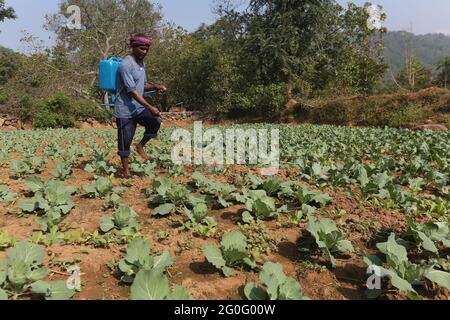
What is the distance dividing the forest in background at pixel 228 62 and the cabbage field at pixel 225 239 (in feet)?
65.9

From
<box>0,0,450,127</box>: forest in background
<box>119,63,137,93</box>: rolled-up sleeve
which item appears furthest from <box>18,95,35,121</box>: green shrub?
<box>119,63,137,93</box>: rolled-up sleeve

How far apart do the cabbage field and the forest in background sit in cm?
2010

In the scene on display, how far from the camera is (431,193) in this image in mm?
5090

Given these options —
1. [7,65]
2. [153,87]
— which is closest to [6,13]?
[7,65]

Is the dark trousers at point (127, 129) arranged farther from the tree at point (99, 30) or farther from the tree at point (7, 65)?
the tree at point (7, 65)

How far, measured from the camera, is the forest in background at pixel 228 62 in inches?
979

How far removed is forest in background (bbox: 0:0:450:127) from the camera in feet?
81.6

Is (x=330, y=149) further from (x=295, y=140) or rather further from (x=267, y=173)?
(x=267, y=173)

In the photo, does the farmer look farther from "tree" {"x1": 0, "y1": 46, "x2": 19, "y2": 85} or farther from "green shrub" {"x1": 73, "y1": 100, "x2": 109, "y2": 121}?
"tree" {"x1": 0, "y1": 46, "x2": 19, "y2": 85}

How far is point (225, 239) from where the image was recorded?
2.90 meters

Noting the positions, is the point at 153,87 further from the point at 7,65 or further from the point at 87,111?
the point at 7,65

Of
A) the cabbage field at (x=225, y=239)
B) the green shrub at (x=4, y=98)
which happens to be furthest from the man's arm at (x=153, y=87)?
the green shrub at (x=4, y=98)

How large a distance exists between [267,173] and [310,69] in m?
21.3
